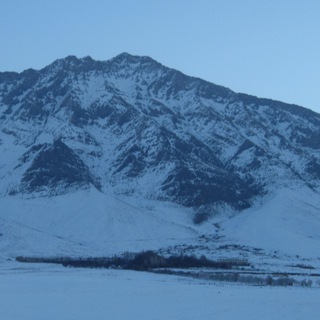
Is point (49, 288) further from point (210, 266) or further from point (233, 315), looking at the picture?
point (210, 266)

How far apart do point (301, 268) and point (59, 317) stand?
106401mm

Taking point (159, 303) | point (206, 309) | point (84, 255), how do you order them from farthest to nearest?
point (84, 255), point (159, 303), point (206, 309)

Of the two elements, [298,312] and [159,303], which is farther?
[159,303]

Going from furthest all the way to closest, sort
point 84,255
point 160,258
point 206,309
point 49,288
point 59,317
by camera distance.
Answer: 1. point 84,255
2. point 160,258
3. point 49,288
4. point 206,309
5. point 59,317

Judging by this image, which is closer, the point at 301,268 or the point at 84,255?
the point at 301,268

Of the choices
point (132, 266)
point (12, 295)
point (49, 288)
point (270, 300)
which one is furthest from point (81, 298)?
point (132, 266)

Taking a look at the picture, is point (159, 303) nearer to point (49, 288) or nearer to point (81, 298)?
point (81, 298)

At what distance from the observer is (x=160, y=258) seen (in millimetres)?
161625

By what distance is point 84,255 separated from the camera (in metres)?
187

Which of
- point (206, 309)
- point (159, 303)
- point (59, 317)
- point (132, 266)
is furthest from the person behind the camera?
point (132, 266)

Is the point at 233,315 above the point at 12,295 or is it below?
above

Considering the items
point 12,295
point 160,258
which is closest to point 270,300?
point 12,295

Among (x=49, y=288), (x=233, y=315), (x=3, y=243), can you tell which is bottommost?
(x=3, y=243)

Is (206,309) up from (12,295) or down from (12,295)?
up
